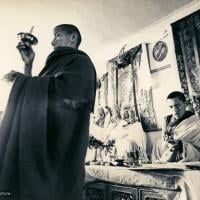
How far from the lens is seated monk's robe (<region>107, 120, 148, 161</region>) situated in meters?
2.93

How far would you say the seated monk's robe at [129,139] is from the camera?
9.60 ft

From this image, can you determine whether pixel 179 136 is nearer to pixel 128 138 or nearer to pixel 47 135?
pixel 128 138

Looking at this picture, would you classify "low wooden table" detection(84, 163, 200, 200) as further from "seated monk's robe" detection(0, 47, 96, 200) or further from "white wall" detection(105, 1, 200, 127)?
"white wall" detection(105, 1, 200, 127)

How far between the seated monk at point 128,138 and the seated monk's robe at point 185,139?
1.04 feet

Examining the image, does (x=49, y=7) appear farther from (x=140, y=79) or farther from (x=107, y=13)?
(x=140, y=79)

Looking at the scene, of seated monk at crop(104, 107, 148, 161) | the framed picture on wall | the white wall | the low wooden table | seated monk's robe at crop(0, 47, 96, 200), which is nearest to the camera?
seated monk's robe at crop(0, 47, 96, 200)

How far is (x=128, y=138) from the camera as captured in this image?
3.05 metres

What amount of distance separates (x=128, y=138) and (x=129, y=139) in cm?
3

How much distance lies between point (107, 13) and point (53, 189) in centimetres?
280

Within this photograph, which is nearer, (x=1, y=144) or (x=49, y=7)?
(x=1, y=144)

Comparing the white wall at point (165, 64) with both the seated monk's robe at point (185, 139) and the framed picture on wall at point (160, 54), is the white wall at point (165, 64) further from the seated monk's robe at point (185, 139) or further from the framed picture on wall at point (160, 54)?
the seated monk's robe at point (185, 139)

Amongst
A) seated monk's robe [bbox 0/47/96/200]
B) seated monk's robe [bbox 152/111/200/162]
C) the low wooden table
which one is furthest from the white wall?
seated monk's robe [bbox 0/47/96/200]

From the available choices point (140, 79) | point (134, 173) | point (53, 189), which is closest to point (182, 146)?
point (134, 173)

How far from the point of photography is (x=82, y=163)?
1.21 metres
